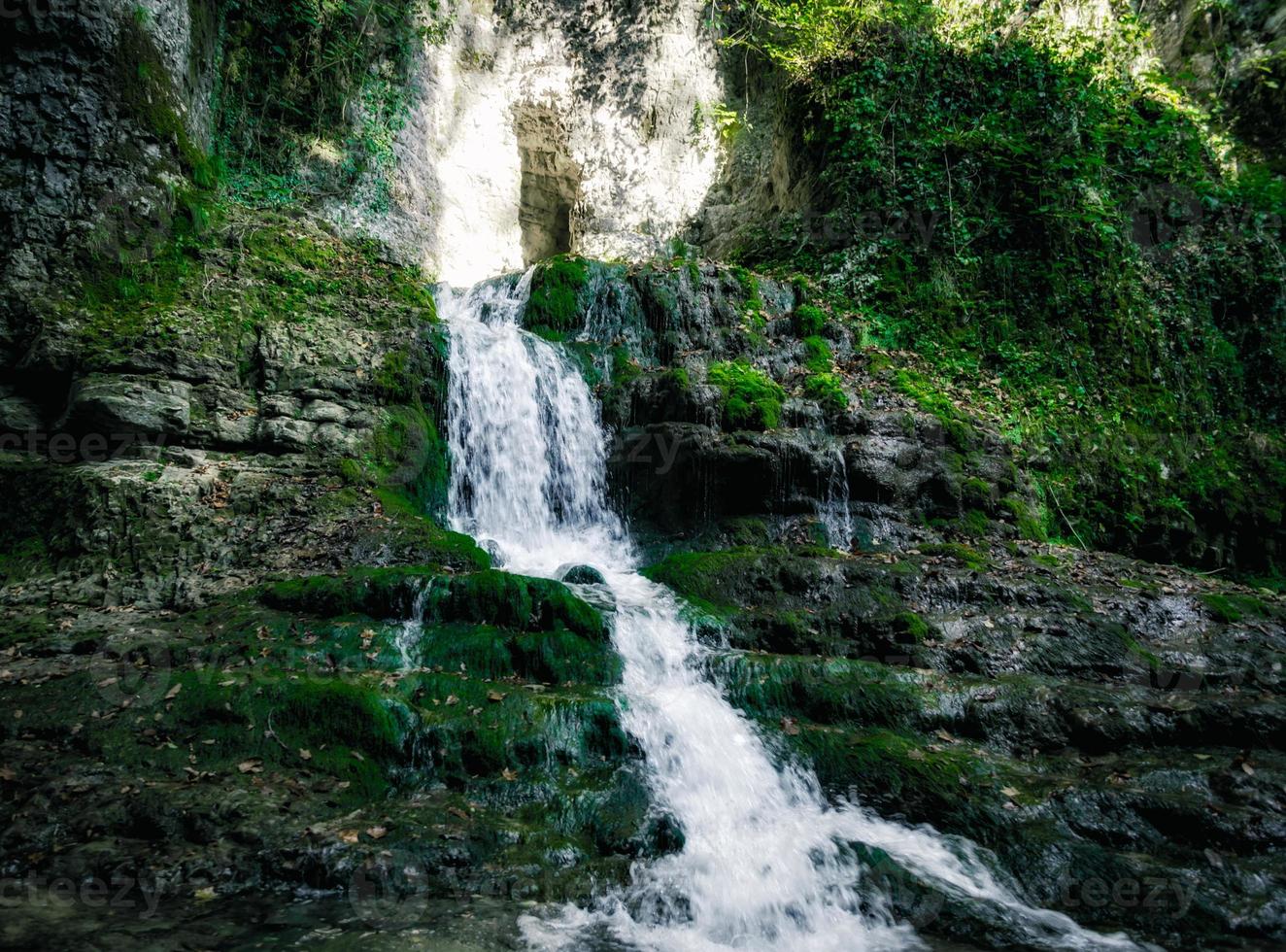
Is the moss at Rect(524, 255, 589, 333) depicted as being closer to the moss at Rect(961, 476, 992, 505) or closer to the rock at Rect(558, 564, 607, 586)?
the rock at Rect(558, 564, 607, 586)

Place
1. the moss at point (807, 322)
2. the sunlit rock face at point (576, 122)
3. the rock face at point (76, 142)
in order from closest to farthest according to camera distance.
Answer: the rock face at point (76, 142) → the moss at point (807, 322) → the sunlit rock face at point (576, 122)

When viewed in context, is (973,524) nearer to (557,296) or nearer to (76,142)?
(557,296)

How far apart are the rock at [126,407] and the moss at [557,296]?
5.20 metres

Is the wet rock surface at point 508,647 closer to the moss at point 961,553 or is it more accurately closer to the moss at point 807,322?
the moss at point 961,553

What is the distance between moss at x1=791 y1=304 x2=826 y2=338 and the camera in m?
11.4

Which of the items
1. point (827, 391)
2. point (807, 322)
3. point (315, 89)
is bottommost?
point (827, 391)

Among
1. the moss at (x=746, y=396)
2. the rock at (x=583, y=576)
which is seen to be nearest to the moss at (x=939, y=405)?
the moss at (x=746, y=396)

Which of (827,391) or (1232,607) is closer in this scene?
(1232,607)

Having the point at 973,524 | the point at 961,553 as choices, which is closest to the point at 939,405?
the point at 973,524

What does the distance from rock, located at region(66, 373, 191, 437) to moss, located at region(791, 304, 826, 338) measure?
8492 mm

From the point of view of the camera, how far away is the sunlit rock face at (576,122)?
55.3 ft

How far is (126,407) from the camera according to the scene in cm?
680

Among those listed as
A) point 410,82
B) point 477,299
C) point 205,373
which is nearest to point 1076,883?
point 205,373

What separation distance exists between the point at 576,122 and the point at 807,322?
9.96 m
